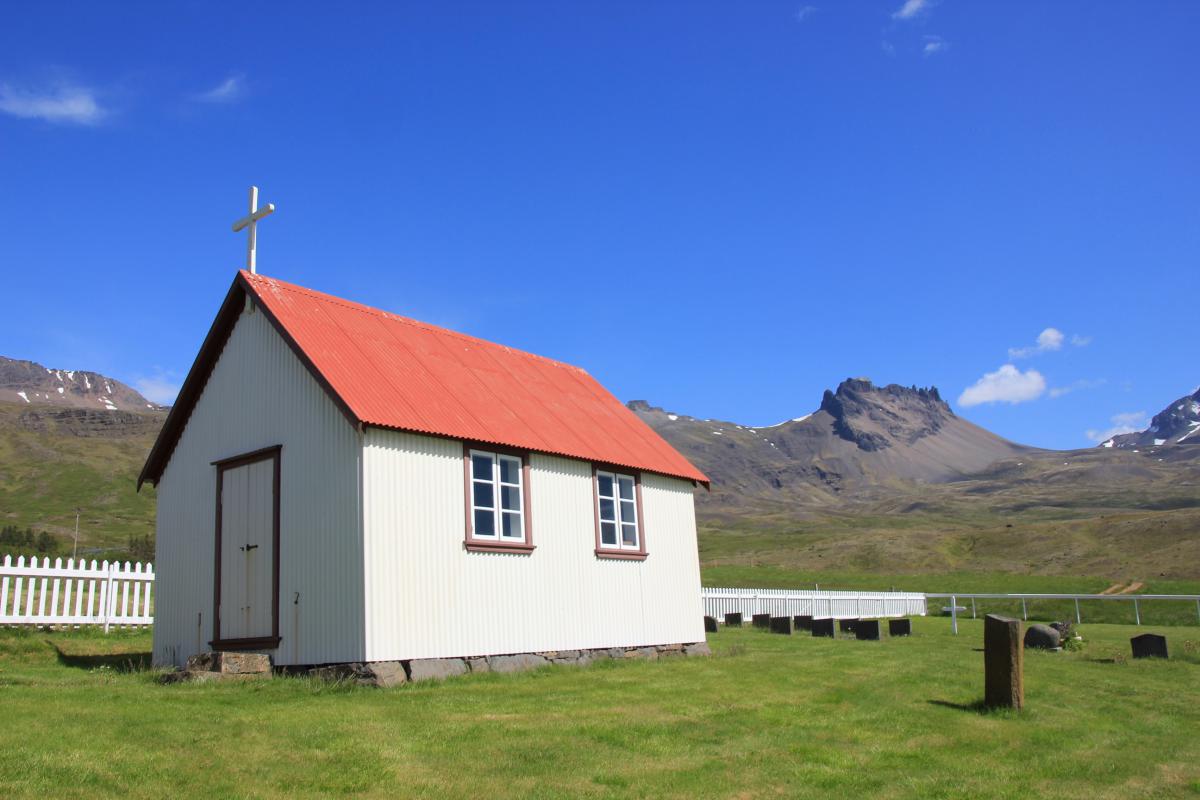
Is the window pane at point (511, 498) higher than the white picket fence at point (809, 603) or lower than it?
higher

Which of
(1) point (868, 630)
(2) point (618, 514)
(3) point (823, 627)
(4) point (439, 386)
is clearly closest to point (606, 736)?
(4) point (439, 386)

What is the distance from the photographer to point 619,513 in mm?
19797

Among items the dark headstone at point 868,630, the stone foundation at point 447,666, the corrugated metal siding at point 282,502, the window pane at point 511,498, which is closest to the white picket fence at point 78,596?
the corrugated metal siding at point 282,502

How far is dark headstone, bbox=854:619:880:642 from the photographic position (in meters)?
25.2

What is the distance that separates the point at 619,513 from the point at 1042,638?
1040 cm

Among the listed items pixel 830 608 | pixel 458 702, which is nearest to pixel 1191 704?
pixel 458 702

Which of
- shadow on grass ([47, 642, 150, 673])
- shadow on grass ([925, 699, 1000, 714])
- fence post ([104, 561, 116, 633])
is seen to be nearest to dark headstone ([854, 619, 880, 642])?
shadow on grass ([925, 699, 1000, 714])

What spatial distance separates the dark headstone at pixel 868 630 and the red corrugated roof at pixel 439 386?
6.84m

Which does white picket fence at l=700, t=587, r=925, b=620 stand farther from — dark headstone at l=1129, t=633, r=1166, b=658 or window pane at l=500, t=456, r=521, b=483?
window pane at l=500, t=456, r=521, b=483

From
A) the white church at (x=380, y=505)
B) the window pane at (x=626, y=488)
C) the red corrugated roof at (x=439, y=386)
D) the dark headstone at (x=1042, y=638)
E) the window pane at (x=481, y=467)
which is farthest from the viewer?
the dark headstone at (x=1042, y=638)

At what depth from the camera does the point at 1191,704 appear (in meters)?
15.1

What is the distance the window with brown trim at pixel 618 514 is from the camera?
19062 millimetres

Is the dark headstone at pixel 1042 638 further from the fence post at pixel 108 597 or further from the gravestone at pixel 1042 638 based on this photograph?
the fence post at pixel 108 597

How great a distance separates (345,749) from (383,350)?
9269 mm
